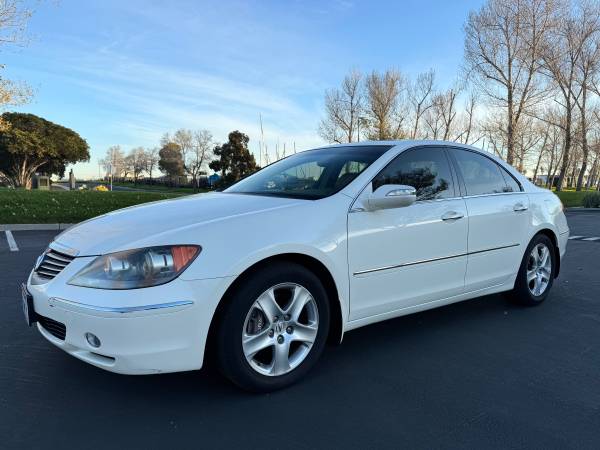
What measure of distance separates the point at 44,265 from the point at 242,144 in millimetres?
46625

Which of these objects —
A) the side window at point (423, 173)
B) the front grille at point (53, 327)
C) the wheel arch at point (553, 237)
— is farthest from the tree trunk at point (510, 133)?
the front grille at point (53, 327)

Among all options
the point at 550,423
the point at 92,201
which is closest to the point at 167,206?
the point at 550,423

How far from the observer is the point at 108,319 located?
216cm

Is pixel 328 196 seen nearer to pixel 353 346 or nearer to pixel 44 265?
pixel 353 346

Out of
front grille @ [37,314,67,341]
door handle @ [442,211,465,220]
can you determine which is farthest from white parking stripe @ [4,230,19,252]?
door handle @ [442,211,465,220]

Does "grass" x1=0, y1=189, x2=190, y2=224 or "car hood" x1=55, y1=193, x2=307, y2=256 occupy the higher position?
"car hood" x1=55, y1=193, x2=307, y2=256

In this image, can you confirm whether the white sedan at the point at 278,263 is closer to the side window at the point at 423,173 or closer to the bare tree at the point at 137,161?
the side window at the point at 423,173

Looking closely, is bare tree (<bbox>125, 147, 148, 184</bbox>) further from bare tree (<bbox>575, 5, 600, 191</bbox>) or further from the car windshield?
the car windshield

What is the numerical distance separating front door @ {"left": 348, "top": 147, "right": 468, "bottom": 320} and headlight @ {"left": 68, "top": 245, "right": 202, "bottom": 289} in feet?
3.47

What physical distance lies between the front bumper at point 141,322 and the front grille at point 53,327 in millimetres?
44

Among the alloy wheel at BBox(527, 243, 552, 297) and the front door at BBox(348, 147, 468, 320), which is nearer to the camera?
the front door at BBox(348, 147, 468, 320)

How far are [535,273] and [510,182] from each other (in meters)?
0.94

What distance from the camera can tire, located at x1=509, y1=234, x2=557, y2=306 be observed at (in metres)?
4.20

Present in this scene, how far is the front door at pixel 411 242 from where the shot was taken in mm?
2893
